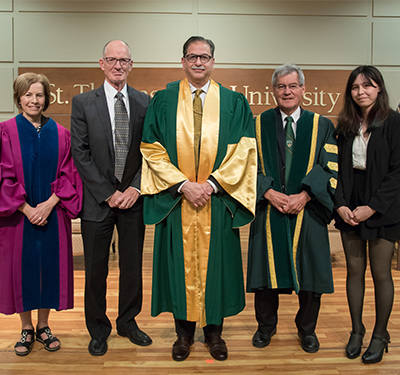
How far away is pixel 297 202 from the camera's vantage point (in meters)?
2.20

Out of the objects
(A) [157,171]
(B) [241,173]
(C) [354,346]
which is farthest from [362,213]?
(A) [157,171]

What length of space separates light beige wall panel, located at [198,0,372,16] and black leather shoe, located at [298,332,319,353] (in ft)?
14.2

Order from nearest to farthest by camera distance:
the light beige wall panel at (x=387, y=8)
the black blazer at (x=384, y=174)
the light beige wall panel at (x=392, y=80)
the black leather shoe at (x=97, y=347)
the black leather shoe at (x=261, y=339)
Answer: the black blazer at (x=384, y=174), the black leather shoe at (x=97, y=347), the black leather shoe at (x=261, y=339), the light beige wall panel at (x=387, y=8), the light beige wall panel at (x=392, y=80)

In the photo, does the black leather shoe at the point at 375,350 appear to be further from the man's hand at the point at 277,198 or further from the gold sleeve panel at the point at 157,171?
the gold sleeve panel at the point at 157,171

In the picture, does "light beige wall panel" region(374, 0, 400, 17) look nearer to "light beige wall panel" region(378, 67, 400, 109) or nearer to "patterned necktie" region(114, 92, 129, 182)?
"light beige wall panel" region(378, 67, 400, 109)

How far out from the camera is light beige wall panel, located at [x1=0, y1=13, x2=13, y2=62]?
16.8 ft

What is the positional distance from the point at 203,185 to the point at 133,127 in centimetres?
57

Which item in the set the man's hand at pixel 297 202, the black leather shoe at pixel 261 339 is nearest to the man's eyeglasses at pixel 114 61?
the man's hand at pixel 297 202

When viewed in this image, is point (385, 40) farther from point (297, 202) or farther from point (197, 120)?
point (197, 120)

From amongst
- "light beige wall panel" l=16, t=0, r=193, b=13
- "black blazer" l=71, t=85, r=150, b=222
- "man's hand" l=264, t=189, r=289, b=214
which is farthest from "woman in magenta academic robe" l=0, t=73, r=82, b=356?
"light beige wall panel" l=16, t=0, r=193, b=13

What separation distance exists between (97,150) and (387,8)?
493cm

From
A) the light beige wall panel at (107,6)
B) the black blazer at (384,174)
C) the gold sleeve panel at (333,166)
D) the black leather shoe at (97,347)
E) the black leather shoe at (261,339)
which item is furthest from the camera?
the light beige wall panel at (107,6)

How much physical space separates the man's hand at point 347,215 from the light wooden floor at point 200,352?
828 mm

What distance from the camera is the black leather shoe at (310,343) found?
92.1 inches
